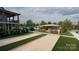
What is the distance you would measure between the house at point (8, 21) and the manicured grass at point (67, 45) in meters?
0.90

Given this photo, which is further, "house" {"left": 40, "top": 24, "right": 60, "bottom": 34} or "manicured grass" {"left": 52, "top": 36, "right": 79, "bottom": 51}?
"house" {"left": 40, "top": 24, "right": 60, "bottom": 34}

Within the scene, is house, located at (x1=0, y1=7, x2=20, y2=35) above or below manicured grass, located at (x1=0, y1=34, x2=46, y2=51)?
above

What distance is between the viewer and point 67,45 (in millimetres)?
4859

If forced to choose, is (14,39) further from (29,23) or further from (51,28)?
(51,28)

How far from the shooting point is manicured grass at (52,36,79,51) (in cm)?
485

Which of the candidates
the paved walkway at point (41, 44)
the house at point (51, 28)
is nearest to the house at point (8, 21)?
the paved walkway at point (41, 44)

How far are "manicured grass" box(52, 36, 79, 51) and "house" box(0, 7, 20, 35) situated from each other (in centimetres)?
90

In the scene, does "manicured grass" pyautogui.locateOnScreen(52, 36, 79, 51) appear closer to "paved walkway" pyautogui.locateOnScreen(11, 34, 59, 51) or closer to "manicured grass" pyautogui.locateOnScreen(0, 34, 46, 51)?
"paved walkway" pyautogui.locateOnScreen(11, 34, 59, 51)

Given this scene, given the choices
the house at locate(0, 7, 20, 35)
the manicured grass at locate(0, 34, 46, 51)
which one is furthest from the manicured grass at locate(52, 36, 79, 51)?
the house at locate(0, 7, 20, 35)

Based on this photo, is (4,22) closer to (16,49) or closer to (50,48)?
(16,49)

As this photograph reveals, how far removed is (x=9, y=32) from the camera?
498 cm

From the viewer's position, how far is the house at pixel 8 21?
491cm

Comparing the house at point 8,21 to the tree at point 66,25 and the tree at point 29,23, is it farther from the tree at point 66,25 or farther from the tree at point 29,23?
the tree at point 66,25
